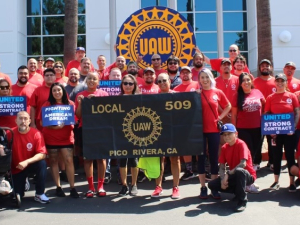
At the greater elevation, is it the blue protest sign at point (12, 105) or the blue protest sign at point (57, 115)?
the blue protest sign at point (12, 105)

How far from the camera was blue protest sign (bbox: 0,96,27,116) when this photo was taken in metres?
7.09

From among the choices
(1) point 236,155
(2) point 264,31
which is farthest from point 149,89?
(2) point 264,31

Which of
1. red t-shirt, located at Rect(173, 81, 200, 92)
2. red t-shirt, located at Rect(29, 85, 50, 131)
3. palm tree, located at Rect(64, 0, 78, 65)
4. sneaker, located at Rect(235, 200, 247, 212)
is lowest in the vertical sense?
sneaker, located at Rect(235, 200, 247, 212)

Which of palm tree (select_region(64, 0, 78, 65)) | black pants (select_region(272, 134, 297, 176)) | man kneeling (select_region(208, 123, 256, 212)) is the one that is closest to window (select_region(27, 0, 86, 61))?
palm tree (select_region(64, 0, 78, 65))

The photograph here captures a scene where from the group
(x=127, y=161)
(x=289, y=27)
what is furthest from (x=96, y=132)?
(x=289, y=27)

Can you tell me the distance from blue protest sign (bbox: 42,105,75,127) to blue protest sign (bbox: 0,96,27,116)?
64 cm

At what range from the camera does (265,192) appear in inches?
275

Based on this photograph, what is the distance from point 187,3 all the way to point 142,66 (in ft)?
Result: 34.0

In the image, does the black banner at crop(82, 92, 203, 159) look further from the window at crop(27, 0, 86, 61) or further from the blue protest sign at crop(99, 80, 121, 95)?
the window at crop(27, 0, 86, 61)

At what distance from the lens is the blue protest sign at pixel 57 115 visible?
6.70m

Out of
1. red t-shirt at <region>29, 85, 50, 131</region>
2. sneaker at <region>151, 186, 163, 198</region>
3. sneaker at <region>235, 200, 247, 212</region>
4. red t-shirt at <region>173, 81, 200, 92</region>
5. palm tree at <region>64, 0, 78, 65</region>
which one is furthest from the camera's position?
palm tree at <region>64, 0, 78, 65</region>

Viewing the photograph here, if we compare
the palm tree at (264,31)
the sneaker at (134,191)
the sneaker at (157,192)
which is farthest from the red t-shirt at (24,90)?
the palm tree at (264,31)

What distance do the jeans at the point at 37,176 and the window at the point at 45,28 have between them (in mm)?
12963

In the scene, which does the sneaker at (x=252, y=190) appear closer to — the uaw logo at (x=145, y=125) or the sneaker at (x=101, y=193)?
the uaw logo at (x=145, y=125)
